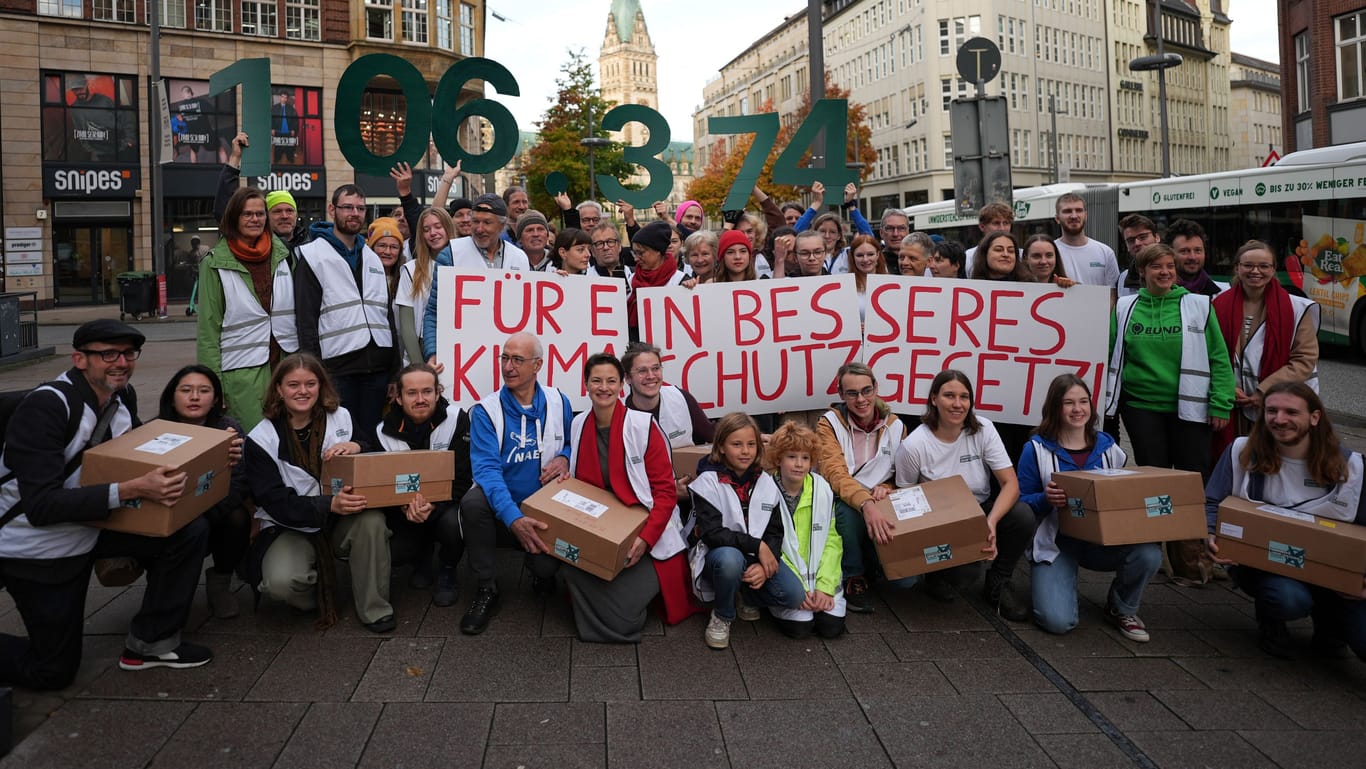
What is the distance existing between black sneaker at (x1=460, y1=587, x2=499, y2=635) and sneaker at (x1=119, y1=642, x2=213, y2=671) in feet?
3.82

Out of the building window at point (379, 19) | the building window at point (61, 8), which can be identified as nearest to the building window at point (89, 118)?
the building window at point (61, 8)

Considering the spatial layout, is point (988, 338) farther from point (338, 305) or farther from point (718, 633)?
point (338, 305)

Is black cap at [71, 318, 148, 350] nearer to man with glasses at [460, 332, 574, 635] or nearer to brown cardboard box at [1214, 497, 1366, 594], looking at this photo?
man with glasses at [460, 332, 574, 635]

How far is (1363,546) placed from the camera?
4227 mm

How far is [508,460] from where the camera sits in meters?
5.29

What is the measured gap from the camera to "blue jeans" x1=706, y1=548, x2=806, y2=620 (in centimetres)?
481

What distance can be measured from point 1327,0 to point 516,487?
107 feet

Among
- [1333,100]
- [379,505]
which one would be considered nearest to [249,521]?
[379,505]

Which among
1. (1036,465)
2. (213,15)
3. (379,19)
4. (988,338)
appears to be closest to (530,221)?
(988,338)

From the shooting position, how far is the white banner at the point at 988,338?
20.7 feet

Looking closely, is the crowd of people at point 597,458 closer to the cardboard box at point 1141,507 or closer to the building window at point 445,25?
the cardboard box at point 1141,507

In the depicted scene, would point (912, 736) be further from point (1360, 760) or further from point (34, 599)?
point (34, 599)

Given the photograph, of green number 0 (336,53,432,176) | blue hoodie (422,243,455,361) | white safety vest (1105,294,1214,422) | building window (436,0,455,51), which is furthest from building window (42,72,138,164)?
white safety vest (1105,294,1214,422)

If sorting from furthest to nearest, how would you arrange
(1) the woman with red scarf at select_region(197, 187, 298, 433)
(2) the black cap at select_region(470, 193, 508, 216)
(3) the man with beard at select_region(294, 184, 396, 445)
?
(2) the black cap at select_region(470, 193, 508, 216), (3) the man with beard at select_region(294, 184, 396, 445), (1) the woman with red scarf at select_region(197, 187, 298, 433)
